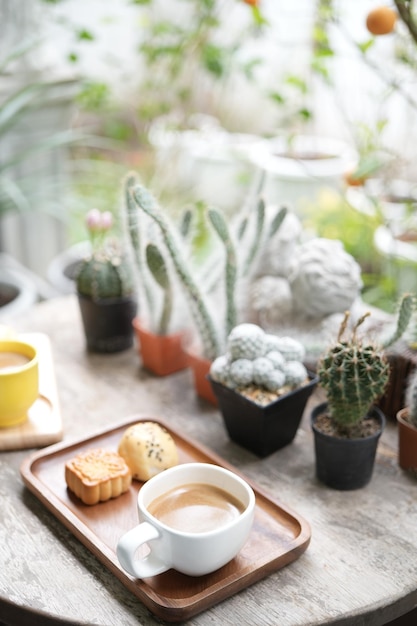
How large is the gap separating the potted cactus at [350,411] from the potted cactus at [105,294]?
1.73 feet

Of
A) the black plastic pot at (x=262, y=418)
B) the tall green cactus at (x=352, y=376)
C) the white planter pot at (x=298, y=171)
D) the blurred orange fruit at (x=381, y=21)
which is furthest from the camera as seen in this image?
the white planter pot at (x=298, y=171)

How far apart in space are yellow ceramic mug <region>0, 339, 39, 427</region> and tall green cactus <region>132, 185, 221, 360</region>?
0.98 feet

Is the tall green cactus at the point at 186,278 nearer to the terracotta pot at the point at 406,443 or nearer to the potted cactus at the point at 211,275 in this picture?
the potted cactus at the point at 211,275

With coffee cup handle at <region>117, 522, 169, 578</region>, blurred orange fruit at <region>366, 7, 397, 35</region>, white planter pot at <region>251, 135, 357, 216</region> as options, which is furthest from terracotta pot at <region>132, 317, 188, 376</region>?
white planter pot at <region>251, 135, 357, 216</region>

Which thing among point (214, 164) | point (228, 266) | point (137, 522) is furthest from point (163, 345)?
point (214, 164)

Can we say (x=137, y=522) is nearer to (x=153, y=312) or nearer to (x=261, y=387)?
(x=261, y=387)

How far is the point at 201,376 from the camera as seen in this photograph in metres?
1.42

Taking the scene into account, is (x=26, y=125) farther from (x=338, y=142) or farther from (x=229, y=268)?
(x=338, y=142)

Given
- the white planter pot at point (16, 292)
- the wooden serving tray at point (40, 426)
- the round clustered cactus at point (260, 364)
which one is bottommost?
the white planter pot at point (16, 292)

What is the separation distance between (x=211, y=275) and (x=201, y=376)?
207 mm

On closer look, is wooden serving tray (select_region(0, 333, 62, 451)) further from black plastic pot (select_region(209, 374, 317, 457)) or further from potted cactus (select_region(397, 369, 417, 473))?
potted cactus (select_region(397, 369, 417, 473))

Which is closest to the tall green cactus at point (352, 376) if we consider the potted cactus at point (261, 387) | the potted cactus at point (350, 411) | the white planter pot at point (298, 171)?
the potted cactus at point (350, 411)

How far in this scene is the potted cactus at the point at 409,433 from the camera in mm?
1186

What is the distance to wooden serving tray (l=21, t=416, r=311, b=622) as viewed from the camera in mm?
930
